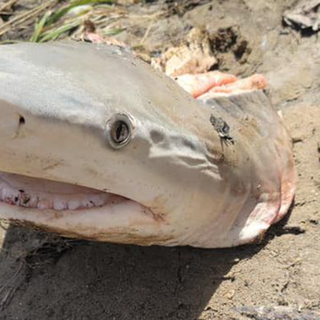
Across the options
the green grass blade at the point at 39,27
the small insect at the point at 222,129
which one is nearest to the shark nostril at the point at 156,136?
the small insect at the point at 222,129

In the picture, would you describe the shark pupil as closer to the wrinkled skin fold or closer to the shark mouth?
the wrinkled skin fold

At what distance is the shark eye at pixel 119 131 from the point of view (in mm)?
1927

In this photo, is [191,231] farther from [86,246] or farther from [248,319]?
[86,246]

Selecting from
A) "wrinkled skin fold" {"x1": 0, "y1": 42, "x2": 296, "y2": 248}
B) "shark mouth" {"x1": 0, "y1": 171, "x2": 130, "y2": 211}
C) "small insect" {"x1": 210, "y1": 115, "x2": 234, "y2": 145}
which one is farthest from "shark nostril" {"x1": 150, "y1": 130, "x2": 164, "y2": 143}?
"small insect" {"x1": 210, "y1": 115, "x2": 234, "y2": 145}

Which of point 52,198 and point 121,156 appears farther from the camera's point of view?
point 52,198

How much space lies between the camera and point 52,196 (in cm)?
214

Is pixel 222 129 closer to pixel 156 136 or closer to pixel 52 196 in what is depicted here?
pixel 156 136

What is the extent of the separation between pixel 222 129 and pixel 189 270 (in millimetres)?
505

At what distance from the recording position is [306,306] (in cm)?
238

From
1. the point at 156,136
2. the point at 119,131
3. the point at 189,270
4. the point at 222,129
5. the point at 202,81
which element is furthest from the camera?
the point at 202,81

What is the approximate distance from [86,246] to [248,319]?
0.69m

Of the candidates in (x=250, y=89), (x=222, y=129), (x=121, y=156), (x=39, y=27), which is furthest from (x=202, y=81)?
(x=39, y=27)

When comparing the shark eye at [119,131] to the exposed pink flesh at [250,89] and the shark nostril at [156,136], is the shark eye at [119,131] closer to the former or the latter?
the shark nostril at [156,136]

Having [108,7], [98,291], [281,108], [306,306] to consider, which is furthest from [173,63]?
[306,306]
